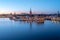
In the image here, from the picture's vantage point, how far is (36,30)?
2758 millimetres

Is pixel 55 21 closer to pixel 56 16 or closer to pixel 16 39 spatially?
pixel 56 16

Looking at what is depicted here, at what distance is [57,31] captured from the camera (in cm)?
276

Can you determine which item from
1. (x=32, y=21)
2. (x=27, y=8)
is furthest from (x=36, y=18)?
(x=27, y=8)

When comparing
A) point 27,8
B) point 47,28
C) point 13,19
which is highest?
point 27,8

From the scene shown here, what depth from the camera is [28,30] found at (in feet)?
9.02

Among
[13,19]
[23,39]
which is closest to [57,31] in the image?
[23,39]

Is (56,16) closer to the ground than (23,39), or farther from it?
farther from it

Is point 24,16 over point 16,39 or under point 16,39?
over

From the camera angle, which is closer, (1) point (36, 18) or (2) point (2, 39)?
(2) point (2, 39)

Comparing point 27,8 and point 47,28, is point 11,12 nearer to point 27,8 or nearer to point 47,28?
point 27,8

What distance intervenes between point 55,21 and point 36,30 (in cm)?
48

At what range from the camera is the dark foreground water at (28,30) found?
268cm

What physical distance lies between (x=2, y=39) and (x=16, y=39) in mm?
280

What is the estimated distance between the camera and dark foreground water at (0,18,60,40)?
2682 millimetres
